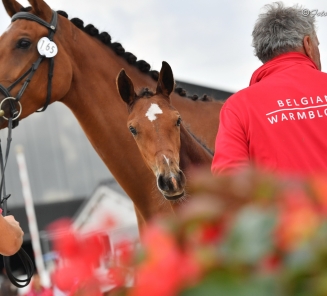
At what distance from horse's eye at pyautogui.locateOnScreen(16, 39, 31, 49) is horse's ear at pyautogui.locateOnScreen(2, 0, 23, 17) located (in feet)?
1.19

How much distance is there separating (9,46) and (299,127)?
2171 millimetres

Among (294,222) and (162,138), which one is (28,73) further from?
(294,222)

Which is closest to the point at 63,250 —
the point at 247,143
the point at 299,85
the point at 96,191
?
the point at 247,143

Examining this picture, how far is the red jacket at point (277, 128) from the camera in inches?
92.3

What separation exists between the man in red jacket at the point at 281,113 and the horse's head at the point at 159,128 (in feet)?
2.46

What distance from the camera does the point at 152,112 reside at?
11.5ft

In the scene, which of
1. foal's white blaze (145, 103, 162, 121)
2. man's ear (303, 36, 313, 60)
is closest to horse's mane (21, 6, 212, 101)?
foal's white blaze (145, 103, 162, 121)

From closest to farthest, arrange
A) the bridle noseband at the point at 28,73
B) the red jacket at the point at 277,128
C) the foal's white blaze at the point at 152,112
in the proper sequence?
the red jacket at the point at 277,128
the foal's white blaze at the point at 152,112
the bridle noseband at the point at 28,73

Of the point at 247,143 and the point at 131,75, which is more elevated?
the point at 131,75

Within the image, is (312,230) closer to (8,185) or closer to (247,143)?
(247,143)

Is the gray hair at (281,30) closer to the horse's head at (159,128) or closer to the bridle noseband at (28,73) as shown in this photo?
the horse's head at (159,128)

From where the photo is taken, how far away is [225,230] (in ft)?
2.17

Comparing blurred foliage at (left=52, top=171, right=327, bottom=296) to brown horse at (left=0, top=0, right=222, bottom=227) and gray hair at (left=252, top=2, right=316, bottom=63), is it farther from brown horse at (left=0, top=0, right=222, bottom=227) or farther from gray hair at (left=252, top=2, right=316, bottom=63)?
brown horse at (left=0, top=0, right=222, bottom=227)

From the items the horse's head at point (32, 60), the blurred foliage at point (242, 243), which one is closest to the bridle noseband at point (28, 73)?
the horse's head at point (32, 60)
